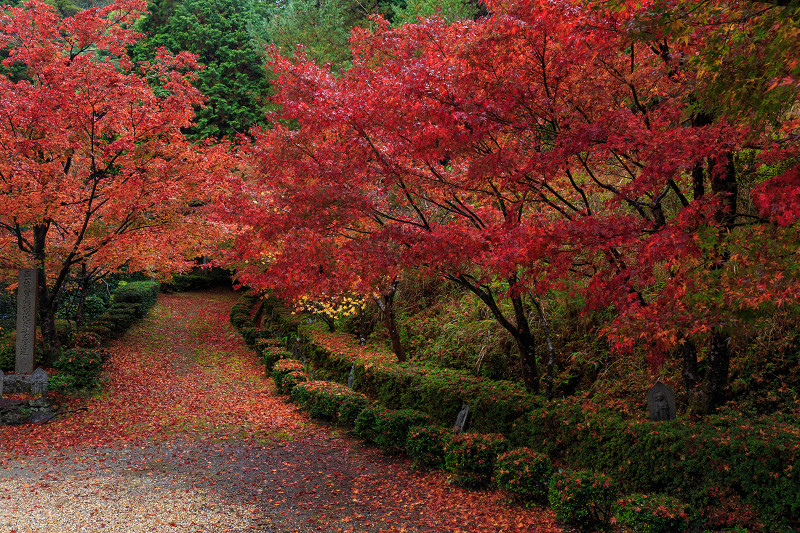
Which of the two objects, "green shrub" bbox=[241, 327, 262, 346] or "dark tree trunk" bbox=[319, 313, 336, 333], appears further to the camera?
"green shrub" bbox=[241, 327, 262, 346]

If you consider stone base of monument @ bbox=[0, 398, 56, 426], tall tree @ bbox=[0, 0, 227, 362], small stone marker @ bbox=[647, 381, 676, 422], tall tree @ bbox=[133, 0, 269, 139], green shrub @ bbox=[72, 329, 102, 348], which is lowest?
stone base of monument @ bbox=[0, 398, 56, 426]

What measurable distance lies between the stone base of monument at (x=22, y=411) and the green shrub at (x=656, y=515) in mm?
10268

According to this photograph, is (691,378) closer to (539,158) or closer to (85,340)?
(539,158)

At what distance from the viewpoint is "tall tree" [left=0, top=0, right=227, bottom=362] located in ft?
33.3

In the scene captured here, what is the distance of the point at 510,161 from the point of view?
5230 mm

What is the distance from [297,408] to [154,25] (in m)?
28.9

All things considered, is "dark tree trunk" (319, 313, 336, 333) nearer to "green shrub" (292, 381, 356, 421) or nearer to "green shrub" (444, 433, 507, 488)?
"green shrub" (292, 381, 356, 421)

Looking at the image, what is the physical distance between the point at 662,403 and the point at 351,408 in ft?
16.6

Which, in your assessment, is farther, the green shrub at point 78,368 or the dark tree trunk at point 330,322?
the dark tree trunk at point 330,322

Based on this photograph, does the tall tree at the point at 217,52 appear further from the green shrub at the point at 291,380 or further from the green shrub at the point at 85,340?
the green shrub at the point at 291,380

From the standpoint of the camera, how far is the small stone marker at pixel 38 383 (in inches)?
396

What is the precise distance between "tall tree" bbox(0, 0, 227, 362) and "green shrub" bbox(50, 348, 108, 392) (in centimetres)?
104

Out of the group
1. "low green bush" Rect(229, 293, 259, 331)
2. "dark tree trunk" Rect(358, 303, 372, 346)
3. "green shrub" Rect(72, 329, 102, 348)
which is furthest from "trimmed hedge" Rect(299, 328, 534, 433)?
"low green bush" Rect(229, 293, 259, 331)

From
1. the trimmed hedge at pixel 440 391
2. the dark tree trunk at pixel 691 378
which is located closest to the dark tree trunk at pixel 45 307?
the trimmed hedge at pixel 440 391
